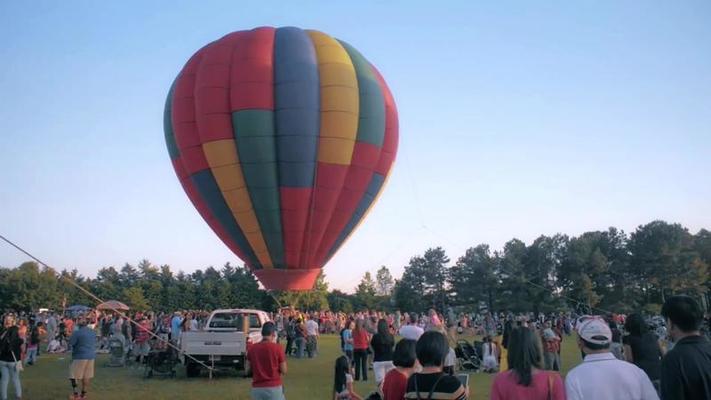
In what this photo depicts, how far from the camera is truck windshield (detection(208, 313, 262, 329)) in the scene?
16.4 m

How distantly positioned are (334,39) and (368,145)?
463 cm

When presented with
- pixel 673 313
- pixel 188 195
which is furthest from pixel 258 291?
pixel 673 313

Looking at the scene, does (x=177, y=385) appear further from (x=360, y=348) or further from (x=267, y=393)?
(x=267, y=393)

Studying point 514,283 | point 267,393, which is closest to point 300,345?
point 267,393

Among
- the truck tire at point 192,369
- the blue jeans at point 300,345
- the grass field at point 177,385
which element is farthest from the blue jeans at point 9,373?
the blue jeans at point 300,345

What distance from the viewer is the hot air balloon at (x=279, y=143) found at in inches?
778

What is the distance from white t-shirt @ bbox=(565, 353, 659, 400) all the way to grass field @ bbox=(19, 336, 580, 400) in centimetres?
846

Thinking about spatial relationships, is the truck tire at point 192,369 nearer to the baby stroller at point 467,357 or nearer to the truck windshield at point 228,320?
the truck windshield at point 228,320

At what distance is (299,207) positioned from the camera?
20.4 m

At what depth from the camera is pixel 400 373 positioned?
472cm

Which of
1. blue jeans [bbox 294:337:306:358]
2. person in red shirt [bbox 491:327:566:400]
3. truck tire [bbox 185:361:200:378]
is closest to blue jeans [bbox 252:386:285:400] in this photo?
person in red shirt [bbox 491:327:566:400]

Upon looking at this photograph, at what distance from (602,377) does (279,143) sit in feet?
55.1

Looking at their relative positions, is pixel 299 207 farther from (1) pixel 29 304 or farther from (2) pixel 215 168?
(1) pixel 29 304

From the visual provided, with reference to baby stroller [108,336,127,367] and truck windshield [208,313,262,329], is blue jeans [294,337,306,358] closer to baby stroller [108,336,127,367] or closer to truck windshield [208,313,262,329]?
truck windshield [208,313,262,329]
